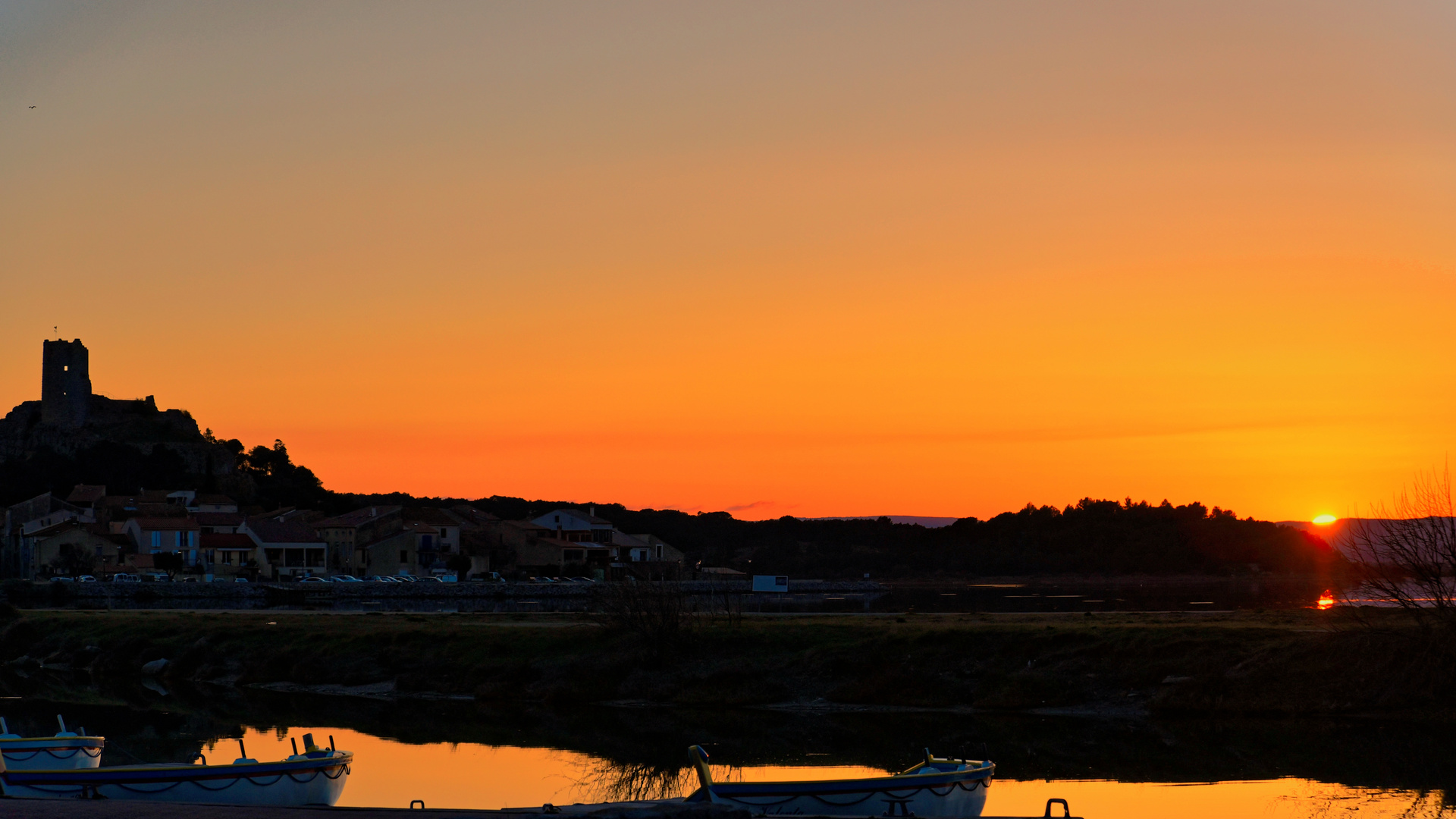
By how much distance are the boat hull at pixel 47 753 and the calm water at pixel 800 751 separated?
419 cm

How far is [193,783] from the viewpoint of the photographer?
61.4 feet

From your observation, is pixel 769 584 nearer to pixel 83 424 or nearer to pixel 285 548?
pixel 285 548

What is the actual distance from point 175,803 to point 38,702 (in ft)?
76.6

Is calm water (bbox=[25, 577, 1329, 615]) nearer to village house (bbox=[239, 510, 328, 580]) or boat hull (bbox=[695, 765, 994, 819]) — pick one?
village house (bbox=[239, 510, 328, 580])

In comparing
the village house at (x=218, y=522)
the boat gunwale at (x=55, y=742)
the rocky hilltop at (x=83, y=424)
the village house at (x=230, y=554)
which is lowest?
the boat gunwale at (x=55, y=742)

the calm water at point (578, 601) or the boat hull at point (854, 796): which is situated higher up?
the calm water at point (578, 601)

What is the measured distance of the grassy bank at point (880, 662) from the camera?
29.8m

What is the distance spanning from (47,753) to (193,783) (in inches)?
143

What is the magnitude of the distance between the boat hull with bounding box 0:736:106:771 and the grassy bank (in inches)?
608

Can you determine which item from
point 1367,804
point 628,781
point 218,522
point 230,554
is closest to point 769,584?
point 230,554

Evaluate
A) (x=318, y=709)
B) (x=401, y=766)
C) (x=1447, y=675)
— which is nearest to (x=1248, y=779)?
(x=1447, y=675)

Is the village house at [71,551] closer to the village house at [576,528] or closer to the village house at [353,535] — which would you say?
the village house at [353,535]

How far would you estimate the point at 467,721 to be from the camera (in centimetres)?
3189

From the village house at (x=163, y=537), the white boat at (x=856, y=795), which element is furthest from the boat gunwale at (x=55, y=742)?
the village house at (x=163, y=537)
